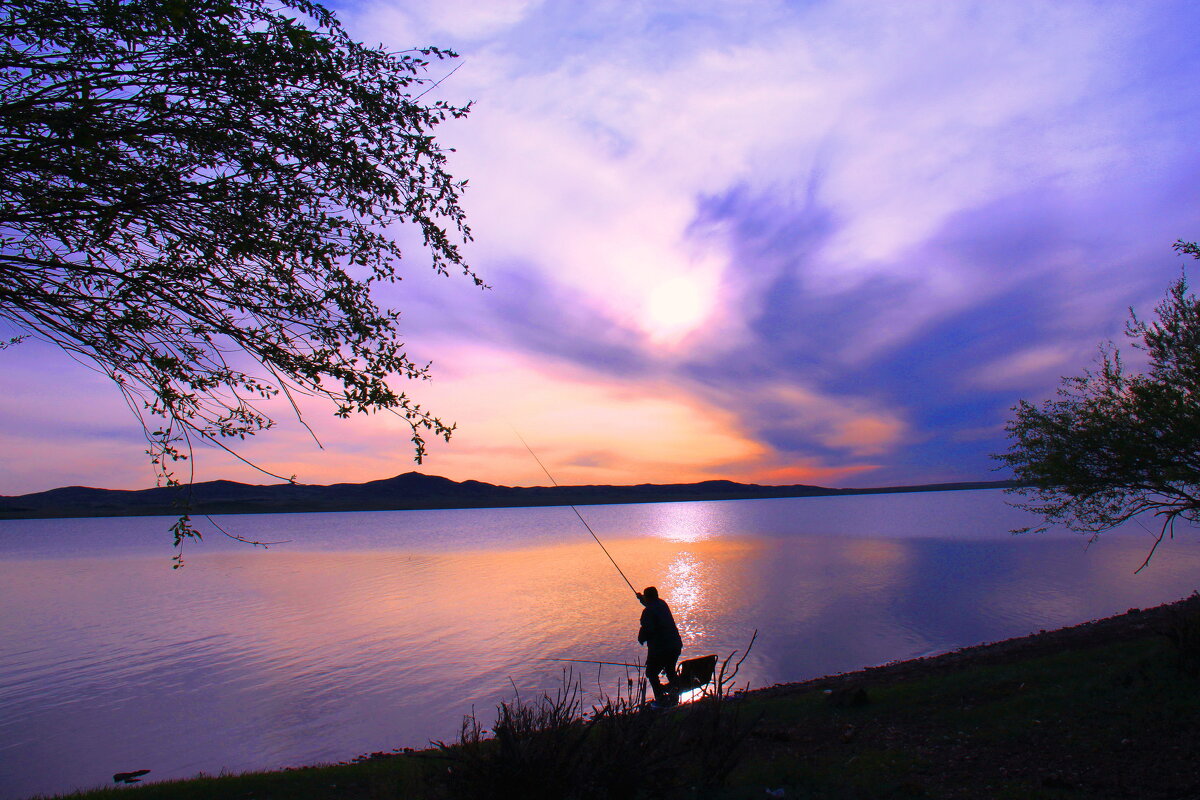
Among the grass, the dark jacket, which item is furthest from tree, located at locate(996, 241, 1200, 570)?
the dark jacket

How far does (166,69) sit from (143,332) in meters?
2.41

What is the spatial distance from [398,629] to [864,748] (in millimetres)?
22486

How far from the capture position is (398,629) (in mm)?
27453

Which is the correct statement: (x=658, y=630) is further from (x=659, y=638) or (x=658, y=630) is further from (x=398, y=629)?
(x=398, y=629)

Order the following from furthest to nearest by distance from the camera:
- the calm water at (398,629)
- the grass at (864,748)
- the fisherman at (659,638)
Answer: the calm water at (398,629) → the fisherman at (659,638) → the grass at (864,748)

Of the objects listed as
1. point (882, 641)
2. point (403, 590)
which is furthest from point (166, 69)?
point (403, 590)

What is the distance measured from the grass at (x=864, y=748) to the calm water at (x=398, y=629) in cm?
103

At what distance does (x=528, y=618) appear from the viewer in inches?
1138

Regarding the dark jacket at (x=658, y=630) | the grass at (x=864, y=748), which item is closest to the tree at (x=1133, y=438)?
the grass at (x=864, y=748)

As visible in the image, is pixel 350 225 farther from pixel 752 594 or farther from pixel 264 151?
pixel 752 594

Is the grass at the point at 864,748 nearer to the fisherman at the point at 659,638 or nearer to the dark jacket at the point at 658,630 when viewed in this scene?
the fisherman at the point at 659,638

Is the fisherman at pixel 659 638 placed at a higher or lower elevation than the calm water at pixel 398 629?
higher

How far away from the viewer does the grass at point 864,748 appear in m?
5.63

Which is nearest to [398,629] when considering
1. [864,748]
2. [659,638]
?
[659,638]
